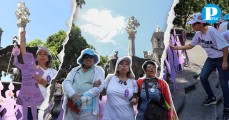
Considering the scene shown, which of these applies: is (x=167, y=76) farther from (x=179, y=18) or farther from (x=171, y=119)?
(x=179, y=18)

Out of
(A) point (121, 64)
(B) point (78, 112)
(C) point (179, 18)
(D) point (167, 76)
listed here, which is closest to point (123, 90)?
(A) point (121, 64)

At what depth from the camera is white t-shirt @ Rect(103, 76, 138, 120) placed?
130 inches

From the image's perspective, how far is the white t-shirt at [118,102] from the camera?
130 inches

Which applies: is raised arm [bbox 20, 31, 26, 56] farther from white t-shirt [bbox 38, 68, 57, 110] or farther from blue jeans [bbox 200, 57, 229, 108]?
blue jeans [bbox 200, 57, 229, 108]

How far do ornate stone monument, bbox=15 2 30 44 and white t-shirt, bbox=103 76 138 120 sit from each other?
1158mm

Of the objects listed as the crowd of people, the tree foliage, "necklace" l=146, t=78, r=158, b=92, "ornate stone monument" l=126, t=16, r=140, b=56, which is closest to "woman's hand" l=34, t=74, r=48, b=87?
the crowd of people

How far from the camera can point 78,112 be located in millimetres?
3240

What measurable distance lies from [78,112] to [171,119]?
0.85 meters

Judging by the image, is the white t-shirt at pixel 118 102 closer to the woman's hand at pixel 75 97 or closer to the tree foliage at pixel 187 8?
the woman's hand at pixel 75 97

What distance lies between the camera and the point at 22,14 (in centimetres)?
388

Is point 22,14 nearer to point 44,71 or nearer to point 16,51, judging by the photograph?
point 16,51

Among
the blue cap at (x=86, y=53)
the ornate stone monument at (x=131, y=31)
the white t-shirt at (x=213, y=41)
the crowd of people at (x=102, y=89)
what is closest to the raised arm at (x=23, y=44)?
the crowd of people at (x=102, y=89)

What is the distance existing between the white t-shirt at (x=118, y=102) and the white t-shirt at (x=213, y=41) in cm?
127

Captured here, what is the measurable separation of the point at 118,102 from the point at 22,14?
4.76 ft
